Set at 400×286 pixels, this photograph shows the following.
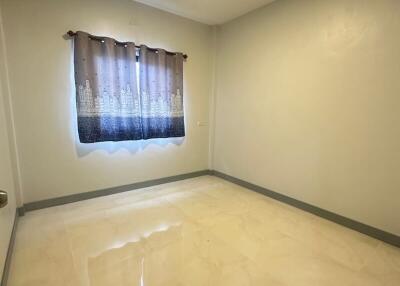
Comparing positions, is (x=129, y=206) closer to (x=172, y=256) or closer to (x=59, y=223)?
(x=59, y=223)

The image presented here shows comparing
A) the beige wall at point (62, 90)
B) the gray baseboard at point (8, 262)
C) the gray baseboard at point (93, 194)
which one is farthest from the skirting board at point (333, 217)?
the gray baseboard at point (8, 262)

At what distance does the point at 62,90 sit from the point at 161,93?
1229 mm

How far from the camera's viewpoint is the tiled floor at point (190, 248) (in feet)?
5.22

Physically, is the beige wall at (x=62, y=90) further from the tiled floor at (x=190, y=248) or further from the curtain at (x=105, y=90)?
the tiled floor at (x=190, y=248)

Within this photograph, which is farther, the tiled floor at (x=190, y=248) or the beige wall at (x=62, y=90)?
the beige wall at (x=62, y=90)

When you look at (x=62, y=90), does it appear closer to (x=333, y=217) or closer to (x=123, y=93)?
(x=123, y=93)

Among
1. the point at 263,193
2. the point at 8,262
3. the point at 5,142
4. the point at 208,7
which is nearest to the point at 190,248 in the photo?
the point at 8,262

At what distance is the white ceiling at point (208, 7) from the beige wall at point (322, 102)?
150 millimetres

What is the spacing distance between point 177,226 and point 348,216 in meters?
1.82

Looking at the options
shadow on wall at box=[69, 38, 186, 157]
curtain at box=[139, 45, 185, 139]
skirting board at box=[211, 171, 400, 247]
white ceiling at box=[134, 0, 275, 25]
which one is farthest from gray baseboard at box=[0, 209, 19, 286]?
white ceiling at box=[134, 0, 275, 25]

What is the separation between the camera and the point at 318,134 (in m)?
2.51

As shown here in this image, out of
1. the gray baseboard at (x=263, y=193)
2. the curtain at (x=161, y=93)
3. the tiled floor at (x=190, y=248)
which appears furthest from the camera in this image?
the curtain at (x=161, y=93)

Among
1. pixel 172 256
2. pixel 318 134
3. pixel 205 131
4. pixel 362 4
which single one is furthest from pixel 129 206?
pixel 362 4

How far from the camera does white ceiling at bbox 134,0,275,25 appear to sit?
2.85m
